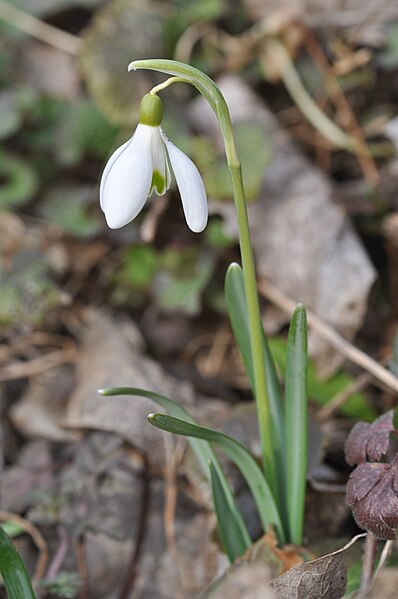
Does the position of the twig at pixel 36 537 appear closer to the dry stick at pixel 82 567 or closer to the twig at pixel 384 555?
the dry stick at pixel 82 567

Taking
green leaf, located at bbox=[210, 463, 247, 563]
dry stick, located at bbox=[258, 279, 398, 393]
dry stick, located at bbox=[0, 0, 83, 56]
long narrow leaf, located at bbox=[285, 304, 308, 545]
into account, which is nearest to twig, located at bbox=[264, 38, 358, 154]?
dry stick, located at bbox=[258, 279, 398, 393]

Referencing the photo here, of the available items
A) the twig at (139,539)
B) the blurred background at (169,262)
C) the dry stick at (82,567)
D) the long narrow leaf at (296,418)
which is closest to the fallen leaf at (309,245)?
the blurred background at (169,262)

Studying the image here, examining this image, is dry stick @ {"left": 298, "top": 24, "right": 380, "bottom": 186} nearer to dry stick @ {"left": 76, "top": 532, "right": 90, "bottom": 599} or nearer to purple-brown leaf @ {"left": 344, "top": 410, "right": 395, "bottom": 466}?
purple-brown leaf @ {"left": 344, "top": 410, "right": 395, "bottom": 466}

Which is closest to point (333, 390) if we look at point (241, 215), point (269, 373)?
point (269, 373)

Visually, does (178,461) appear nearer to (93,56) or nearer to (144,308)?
(144,308)

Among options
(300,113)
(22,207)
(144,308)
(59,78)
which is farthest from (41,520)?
(59,78)

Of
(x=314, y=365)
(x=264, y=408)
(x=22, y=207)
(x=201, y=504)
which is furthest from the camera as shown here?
(x=22, y=207)

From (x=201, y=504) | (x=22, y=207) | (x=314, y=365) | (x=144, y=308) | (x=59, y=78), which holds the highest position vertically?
(x=59, y=78)
